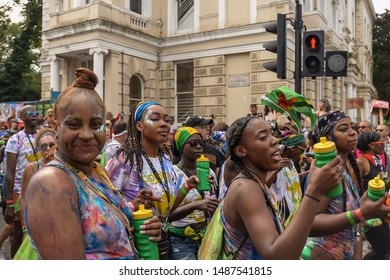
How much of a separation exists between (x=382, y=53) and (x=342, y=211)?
159 feet

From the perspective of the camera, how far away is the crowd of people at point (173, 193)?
1722 millimetres

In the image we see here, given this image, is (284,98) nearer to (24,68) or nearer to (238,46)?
(238,46)

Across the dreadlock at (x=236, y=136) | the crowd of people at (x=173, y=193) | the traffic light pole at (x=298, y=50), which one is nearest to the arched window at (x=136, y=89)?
the traffic light pole at (x=298, y=50)

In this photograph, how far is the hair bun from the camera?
6.56 ft

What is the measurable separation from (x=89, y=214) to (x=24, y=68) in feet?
109

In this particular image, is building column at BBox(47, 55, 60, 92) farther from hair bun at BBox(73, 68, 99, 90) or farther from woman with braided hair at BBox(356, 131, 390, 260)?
hair bun at BBox(73, 68, 99, 90)

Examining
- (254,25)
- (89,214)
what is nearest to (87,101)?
(89,214)

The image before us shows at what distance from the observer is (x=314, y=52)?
718 cm

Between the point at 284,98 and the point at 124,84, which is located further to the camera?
the point at 124,84

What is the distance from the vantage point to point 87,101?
194 cm

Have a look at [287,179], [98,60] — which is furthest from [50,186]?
[98,60]

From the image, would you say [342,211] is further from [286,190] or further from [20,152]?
[20,152]

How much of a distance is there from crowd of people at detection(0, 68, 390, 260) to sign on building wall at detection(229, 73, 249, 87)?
13618 millimetres
